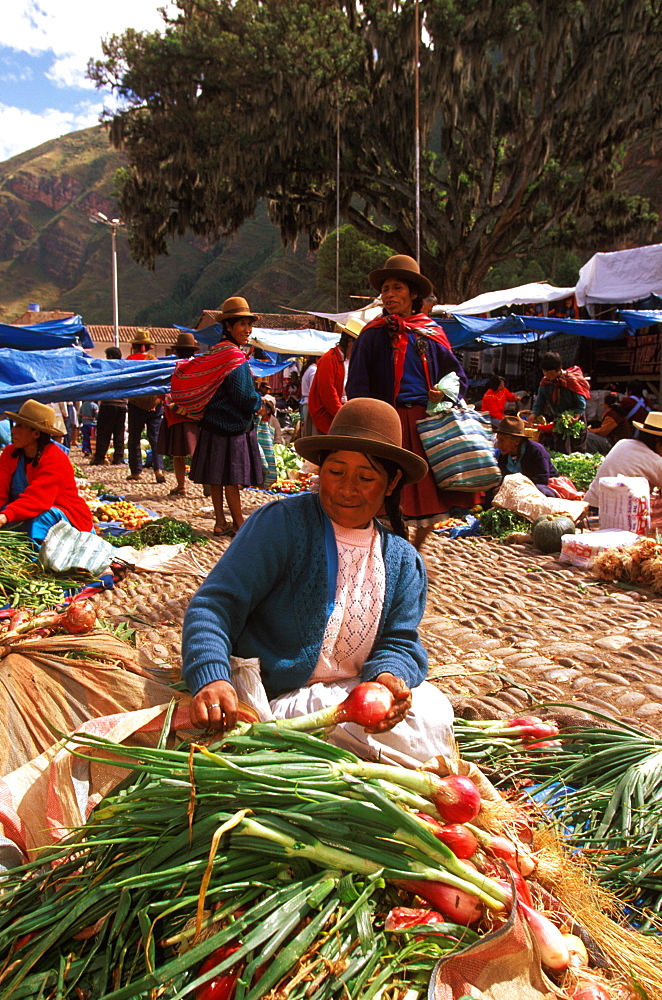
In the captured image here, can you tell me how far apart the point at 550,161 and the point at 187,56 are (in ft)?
37.3

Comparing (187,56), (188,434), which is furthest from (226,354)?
(187,56)

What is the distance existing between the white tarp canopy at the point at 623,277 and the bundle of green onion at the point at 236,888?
11.6 meters

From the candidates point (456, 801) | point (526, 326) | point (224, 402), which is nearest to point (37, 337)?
point (224, 402)

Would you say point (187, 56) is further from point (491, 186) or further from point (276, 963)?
point (276, 963)

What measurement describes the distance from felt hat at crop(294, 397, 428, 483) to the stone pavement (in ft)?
3.27

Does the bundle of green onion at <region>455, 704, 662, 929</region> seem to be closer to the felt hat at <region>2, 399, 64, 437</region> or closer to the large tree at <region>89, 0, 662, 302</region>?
the felt hat at <region>2, 399, 64, 437</region>

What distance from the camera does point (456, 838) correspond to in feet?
5.65

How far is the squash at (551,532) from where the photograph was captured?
283 inches

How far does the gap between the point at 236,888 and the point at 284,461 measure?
1128 centimetres

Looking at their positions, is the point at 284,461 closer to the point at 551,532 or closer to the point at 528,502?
the point at 528,502

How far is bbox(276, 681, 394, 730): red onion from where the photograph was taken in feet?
6.40

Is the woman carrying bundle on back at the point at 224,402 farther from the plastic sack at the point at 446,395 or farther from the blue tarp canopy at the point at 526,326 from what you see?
the blue tarp canopy at the point at 526,326

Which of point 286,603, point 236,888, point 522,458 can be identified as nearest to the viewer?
point 236,888

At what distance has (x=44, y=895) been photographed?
1701 mm
